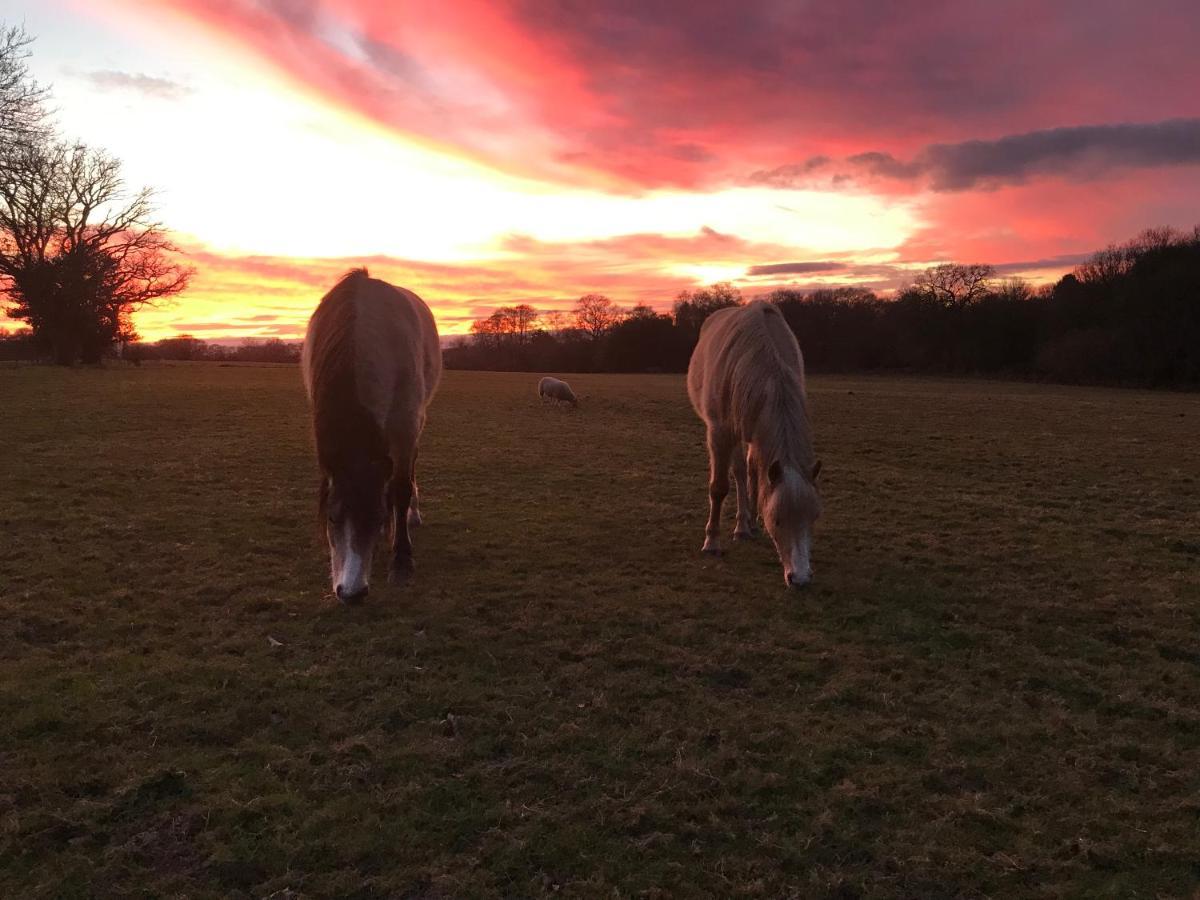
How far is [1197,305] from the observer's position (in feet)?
144

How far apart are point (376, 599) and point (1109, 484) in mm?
11511

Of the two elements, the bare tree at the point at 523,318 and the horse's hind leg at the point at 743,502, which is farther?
the bare tree at the point at 523,318

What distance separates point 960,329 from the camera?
209 ft

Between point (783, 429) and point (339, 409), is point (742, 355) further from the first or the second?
point (339, 409)

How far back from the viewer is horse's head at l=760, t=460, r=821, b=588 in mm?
5305

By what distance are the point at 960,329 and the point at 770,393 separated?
67.9m

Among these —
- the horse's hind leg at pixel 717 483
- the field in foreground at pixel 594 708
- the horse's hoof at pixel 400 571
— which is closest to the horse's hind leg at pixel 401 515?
the horse's hoof at pixel 400 571

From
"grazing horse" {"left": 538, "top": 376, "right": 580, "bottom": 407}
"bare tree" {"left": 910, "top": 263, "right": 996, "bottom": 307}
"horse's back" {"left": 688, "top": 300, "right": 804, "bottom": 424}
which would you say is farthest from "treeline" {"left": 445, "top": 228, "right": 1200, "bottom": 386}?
"horse's back" {"left": 688, "top": 300, "right": 804, "bottom": 424}

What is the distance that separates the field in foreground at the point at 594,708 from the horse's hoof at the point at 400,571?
0.69 ft

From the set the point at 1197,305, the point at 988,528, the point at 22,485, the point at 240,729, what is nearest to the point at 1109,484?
the point at 988,528

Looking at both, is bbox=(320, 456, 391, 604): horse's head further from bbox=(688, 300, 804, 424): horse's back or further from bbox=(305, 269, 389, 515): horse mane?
bbox=(688, 300, 804, 424): horse's back

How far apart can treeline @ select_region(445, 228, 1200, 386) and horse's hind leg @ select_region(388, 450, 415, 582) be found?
46997 millimetres

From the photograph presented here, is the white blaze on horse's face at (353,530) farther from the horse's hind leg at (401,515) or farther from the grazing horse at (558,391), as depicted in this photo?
the grazing horse at (558,391)

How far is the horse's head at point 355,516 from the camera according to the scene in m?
4.48
